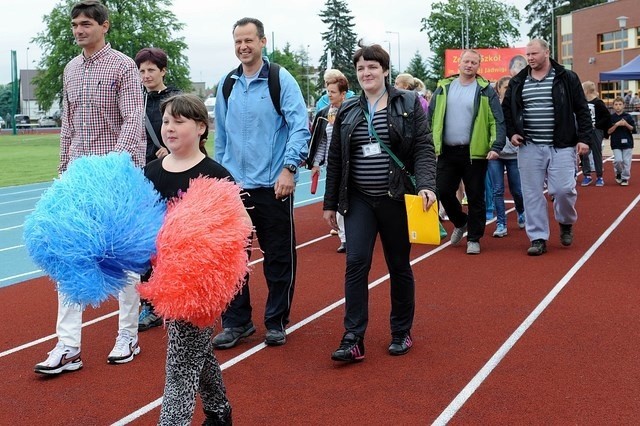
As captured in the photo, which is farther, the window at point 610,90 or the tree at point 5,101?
the tree at point 5,101

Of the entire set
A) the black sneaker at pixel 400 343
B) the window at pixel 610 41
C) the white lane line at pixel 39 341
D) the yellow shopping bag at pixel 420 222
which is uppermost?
Result: the window at pixel 610 41

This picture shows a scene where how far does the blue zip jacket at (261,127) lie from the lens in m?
6.05

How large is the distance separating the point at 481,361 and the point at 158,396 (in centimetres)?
208

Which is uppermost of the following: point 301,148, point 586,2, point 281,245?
point 586,2

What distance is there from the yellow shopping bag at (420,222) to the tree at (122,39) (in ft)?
218

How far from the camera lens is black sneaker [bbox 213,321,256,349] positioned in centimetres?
596

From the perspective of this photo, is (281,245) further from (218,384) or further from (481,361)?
(218,384)

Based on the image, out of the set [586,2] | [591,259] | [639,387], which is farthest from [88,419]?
[586,2]

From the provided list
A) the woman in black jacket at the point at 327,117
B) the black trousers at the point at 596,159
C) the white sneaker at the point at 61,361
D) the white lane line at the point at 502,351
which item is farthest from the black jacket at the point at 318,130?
the black trousers at the point at 596,159

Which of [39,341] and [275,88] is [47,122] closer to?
[39,341]

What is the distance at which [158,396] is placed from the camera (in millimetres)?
4984

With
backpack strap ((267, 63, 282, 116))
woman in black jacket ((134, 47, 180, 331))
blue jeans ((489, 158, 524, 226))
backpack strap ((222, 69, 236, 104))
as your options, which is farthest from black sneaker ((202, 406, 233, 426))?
blue jeans ((489, 158, 524, 226))

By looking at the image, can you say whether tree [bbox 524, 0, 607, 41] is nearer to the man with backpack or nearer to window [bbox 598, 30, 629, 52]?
window [bbox 598, 30, 629, 52]

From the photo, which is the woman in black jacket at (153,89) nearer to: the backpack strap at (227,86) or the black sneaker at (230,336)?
the backpack strap at (227,86)
